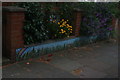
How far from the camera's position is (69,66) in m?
4.95

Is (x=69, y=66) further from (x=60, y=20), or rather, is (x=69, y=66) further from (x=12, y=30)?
(x=60, y=20)

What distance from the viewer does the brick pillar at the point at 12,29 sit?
4664 mm

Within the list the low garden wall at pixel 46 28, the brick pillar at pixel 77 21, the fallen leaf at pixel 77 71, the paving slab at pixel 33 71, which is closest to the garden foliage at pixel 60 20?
the low garden wall at pixel 46 28

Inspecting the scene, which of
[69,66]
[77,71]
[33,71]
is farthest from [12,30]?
[77,71]

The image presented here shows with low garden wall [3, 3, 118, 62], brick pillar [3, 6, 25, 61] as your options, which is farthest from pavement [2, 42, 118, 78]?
brick pillar [3, 6, 25, 61]

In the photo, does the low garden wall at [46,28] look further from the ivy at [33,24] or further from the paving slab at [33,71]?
the paving slab at [33,71]

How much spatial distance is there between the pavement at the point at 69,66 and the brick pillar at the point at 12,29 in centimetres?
43

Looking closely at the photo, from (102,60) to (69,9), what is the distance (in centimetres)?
230

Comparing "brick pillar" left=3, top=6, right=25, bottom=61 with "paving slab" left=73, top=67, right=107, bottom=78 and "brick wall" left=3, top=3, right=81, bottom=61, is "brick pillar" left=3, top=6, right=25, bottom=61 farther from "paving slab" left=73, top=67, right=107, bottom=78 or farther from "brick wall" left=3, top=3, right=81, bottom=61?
"paving slab" left=73, top=67, right=107, bottom=78

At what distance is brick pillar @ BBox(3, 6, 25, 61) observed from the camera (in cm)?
466

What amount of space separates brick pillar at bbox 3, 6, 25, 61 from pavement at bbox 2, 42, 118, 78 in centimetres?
43

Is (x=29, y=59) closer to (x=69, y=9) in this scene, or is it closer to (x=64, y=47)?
(x=64, y=47)

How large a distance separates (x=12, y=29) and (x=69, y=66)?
181 centimetres

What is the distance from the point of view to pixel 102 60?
5.65 metres
